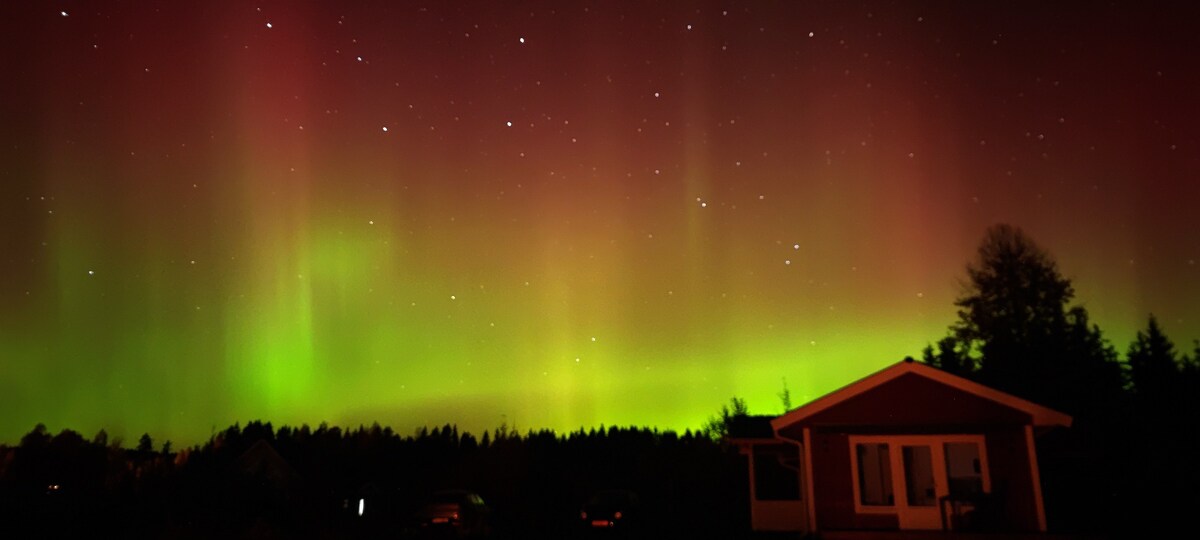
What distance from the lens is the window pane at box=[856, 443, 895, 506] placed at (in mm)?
18281

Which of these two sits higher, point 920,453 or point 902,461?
point 920,453

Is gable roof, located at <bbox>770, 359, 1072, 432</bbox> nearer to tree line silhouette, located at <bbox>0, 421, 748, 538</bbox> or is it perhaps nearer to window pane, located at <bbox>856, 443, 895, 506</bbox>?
window pane, located at <bbox>856, 443, 895, 506</bbox>

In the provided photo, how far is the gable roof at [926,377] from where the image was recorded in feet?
56.2

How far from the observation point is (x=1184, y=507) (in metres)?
20.0

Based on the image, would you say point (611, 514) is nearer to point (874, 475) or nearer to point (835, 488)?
point (835, 488)

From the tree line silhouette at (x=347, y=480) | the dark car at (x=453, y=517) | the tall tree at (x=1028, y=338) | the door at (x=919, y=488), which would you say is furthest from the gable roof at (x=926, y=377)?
the tall tree at (x=1028, y=338)

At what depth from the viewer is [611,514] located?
25234 mm

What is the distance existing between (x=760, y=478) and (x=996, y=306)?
26.8 metres

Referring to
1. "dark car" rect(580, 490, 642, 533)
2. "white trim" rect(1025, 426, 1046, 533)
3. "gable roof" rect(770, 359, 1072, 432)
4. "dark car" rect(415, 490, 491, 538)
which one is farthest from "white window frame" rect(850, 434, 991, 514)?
"dark car" rect(415, 490, 491, 538)

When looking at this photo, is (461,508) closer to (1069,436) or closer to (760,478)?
(760,478)

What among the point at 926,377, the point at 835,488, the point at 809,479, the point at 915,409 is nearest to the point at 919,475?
the point at 915,409

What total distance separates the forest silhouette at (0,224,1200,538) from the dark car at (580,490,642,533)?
0.93m

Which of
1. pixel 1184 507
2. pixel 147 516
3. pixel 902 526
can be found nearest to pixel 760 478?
pixel 902 526

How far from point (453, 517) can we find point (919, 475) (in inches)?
490
